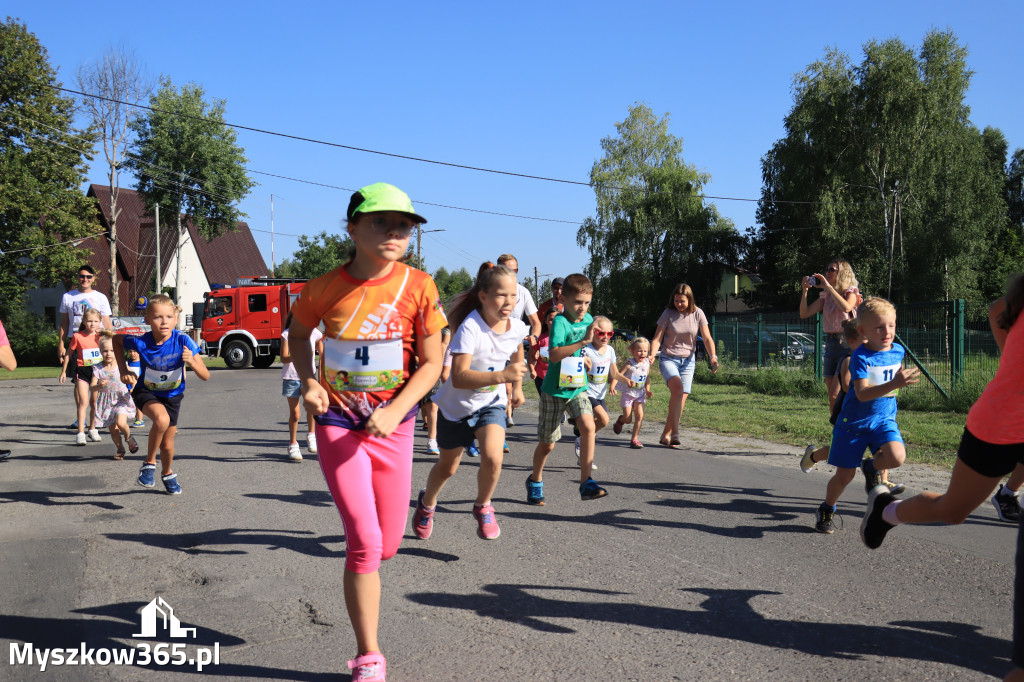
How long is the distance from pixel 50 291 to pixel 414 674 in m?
62.4

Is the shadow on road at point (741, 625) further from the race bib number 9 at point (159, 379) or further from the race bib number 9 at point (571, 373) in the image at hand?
the race bib number 9 at point (159, 379)

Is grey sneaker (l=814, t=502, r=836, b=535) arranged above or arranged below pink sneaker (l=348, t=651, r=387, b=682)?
above

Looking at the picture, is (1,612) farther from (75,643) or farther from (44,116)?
(44,116)

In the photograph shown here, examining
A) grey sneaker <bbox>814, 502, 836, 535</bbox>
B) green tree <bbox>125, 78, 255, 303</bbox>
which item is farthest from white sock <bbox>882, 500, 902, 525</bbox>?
green tree <bbox>125, 78, 255, 303</bbox>

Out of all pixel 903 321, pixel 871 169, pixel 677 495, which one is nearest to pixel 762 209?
pixel 871 169

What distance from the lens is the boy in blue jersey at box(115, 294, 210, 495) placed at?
6664mm

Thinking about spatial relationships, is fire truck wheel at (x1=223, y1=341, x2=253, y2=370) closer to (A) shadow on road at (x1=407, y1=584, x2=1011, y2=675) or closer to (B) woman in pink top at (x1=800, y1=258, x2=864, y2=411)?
(B) woman in pink top at (x1=800, y1=258, x2=864, y2=411)

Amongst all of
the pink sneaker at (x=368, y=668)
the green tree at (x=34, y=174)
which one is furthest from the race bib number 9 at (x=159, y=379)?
the green tree at (x=34, y=174)

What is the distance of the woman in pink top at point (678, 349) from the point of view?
966 centimetres

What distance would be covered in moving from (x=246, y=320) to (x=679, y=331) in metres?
25.1

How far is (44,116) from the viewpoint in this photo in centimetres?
4075

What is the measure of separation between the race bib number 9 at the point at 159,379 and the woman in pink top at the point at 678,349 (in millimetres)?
5330

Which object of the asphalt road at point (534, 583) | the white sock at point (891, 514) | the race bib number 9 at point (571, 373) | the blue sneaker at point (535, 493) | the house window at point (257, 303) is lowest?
the asphalt road at point (534, 583)

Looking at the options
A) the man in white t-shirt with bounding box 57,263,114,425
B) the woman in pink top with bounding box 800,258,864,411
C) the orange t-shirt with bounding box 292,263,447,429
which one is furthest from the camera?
the man in white t-shirt with bounding box 57,263,114,425
